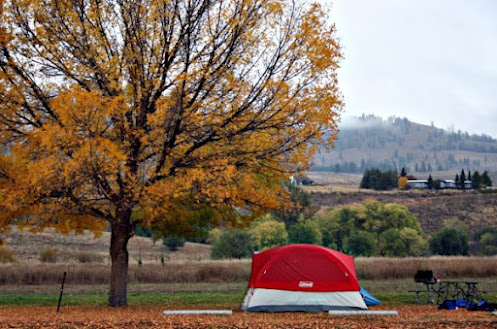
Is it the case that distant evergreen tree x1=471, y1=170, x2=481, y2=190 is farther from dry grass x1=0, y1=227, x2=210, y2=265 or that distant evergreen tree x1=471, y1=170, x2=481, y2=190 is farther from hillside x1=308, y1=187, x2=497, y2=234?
dry grass x1=0, y1=227, x2=210, y2=265

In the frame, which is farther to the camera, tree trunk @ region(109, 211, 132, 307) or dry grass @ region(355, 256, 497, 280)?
dry grass @ region(355, 256, 497, 280)

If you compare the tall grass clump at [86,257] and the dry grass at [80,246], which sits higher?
the tall grass clump at [86,257]

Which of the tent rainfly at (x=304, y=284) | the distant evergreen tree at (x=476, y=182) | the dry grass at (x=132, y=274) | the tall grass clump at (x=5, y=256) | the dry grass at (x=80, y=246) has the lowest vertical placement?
the dry grass at (x=80, y=246)

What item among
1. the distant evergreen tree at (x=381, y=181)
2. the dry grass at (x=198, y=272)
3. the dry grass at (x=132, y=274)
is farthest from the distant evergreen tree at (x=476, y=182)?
the dry grass at (x=132, y=274)

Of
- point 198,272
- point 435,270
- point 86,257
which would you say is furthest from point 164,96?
point 86,257

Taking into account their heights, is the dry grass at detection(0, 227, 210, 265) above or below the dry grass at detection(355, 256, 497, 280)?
below

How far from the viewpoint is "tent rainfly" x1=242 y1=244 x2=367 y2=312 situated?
18.1m

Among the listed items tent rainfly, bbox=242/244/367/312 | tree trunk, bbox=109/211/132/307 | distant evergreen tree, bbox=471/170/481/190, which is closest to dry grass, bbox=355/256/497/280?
tent rainfly, bbox=242/244/367/312

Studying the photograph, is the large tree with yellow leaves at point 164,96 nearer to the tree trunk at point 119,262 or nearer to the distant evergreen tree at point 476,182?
the tree trunk at point 119,262

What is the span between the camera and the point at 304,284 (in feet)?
59.8

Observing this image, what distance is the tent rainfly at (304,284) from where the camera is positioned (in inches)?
712

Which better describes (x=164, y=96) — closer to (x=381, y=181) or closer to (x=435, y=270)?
(x=435, y=270)

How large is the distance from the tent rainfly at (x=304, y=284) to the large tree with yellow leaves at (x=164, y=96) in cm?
282

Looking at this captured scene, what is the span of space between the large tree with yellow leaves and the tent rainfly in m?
2.82
